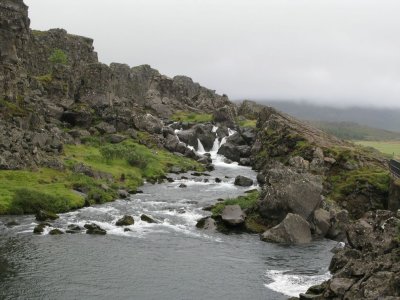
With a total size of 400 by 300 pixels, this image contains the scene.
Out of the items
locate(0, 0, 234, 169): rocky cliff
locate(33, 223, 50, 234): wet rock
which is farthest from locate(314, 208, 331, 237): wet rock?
locate(0, 0, 234, 169): rocky cliff

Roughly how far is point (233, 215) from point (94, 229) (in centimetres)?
2045

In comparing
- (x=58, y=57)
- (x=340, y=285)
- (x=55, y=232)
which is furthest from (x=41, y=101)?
(x=340, y=285)

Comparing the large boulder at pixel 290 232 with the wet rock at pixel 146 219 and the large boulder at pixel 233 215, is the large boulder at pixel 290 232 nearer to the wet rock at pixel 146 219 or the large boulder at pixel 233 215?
the large boulder at pixel 233 215

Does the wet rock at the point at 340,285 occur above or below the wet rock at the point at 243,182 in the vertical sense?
above

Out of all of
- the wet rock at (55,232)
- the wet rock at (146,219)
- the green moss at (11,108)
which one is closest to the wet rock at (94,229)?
the wet rock at (55,232)

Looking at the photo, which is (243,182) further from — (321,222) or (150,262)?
(150,262)

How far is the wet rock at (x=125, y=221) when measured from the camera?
2704 inches

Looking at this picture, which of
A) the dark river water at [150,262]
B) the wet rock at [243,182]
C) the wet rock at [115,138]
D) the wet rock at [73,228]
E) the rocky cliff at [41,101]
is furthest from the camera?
the wet rock at [115,138]

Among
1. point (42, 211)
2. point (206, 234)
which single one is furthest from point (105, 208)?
point (206, 234)

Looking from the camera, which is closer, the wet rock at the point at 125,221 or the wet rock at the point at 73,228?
the wet rock at the point at 73,228

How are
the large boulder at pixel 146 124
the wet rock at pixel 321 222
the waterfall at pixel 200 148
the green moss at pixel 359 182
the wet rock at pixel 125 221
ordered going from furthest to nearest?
the waterfall at pixel 200 148, the large boulder at pixel 146 124, the green moss at pixel 359 182, the wet rock at pixel 321 222, the wet rock at pixel 125 221

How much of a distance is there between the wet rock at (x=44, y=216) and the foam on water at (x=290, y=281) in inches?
1287

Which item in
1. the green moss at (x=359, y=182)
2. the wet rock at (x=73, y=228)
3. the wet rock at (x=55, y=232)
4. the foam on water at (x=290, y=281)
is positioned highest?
the green moss at (x=359, y=182)

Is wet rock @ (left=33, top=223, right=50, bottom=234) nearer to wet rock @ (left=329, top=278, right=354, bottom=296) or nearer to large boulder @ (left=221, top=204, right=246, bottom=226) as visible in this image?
large boulder @ (left=221, top=204, right=246, bottom=226)
